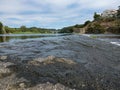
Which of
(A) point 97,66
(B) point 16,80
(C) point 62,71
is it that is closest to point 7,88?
(B) point 16,80

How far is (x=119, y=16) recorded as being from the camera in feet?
481

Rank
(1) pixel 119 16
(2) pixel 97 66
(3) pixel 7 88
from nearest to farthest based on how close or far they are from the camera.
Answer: (3) pixel 7 88, (2) pixel 97 66, (1) pixel 119 16

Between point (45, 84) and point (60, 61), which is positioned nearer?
point (45, 84)

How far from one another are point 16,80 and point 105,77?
2829 millimetres

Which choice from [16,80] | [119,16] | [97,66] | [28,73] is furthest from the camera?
[119,16]

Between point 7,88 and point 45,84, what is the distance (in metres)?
1.05

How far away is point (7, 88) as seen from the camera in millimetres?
5992

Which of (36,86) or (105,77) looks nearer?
(36,86)

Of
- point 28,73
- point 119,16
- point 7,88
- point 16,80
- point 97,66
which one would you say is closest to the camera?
point 7,88

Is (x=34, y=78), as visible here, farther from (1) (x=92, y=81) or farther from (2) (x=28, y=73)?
(1) (x=92, y=81)

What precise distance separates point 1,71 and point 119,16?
147 metres

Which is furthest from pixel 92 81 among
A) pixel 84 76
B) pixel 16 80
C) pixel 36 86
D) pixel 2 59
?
pixel 2 59

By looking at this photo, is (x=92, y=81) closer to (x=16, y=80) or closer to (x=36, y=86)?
(x=36, y=86)

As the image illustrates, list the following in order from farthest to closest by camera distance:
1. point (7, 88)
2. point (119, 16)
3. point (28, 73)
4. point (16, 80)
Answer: point (119, 16)
point (28, 73)
point (16, 80)
point (7, 88)
